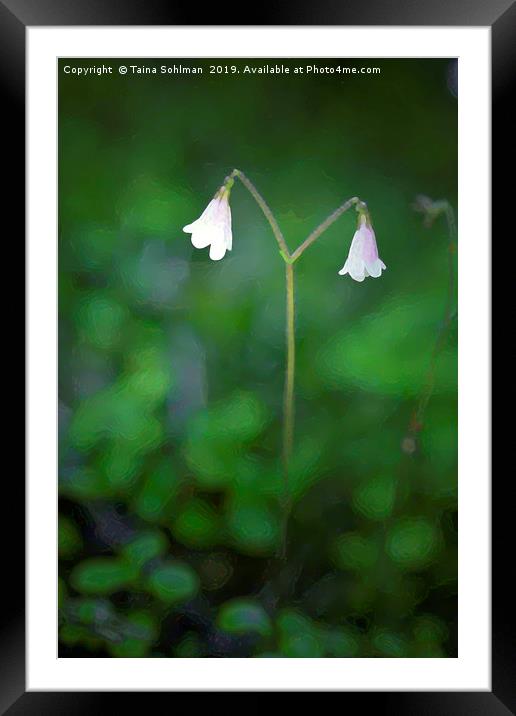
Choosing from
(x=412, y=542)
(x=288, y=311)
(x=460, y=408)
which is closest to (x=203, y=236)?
(x=288, y=311)

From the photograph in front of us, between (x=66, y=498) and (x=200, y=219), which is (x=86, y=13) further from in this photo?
(x=66, y=498)

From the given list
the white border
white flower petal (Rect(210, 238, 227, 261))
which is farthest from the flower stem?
the white border

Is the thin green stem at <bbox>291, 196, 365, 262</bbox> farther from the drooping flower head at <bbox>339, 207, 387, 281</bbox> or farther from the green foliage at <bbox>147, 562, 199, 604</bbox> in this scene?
the green foliage at <bbox>147, 562, 199, 604</bbox>

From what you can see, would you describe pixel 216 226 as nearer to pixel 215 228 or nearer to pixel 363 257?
pixel 215 228

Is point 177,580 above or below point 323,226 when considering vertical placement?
below

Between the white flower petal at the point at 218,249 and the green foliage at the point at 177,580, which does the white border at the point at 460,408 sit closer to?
the green foliage at the point at 177,580

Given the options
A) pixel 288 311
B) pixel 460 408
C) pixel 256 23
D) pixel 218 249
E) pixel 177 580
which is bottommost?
pixel 177 580
